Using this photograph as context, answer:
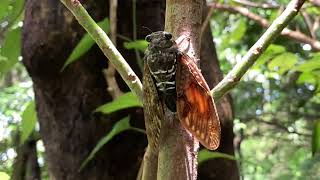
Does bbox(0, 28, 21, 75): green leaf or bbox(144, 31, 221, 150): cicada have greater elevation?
bbox(0, 28, 21, 75): green leaf

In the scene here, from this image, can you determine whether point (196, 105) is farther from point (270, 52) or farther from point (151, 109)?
point (270, 52)

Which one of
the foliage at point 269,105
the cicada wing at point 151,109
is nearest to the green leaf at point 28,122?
the cicada wing at point 151,109

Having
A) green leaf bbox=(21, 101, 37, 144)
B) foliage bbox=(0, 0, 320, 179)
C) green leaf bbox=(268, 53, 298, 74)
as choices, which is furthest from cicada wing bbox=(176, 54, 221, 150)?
foliage bbox=(0, 0, 320, 179)

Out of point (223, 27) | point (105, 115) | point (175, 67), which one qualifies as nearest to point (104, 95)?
point (105, 115)

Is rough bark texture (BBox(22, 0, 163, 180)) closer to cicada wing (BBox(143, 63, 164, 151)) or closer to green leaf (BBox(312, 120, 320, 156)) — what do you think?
green leaf (BBox(312, 120, 320, 156))

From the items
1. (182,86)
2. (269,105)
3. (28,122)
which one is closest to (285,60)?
(28,122)

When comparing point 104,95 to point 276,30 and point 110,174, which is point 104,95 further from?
point 276,30

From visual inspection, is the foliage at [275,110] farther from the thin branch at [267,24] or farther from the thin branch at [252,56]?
the thin branch at [252,56]
